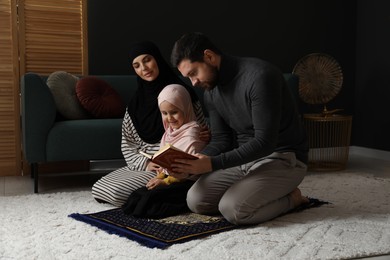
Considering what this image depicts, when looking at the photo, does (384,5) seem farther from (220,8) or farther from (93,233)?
(93,233)

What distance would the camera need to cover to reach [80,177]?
12.6ft

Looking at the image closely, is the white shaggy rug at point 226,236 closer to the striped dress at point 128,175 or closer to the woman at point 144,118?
the striped dress at point 128,175

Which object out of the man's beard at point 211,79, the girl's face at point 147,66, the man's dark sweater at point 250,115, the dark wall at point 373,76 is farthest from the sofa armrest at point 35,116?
the dark wall at point 373,76

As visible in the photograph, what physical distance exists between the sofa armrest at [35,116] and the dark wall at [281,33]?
1.13 meters

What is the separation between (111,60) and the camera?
4285 mm

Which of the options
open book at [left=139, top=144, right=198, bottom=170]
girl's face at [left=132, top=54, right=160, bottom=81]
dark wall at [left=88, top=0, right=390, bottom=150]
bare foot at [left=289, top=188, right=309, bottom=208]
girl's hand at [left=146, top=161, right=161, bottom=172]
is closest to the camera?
open book at [left=139, top=144, right=198, bottom=170]

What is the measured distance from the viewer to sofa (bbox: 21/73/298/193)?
3.12 metres

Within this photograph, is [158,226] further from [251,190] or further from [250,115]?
[250,115]

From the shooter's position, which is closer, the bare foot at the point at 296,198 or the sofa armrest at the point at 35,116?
the bare foot at the point at 296,198

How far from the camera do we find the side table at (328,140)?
412cm

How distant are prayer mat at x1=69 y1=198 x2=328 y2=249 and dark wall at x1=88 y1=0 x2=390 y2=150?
6.80 feet

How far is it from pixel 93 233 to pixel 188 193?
1.75 ft

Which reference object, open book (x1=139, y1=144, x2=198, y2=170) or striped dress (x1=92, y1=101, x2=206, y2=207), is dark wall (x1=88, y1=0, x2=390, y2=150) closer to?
striped dress (x1=92, y1=101, x2=206, y2=207)

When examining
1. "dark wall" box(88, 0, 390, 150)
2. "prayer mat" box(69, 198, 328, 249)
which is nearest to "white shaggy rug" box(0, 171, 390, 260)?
"prayer mat" box(69, 198, 328, 249)
